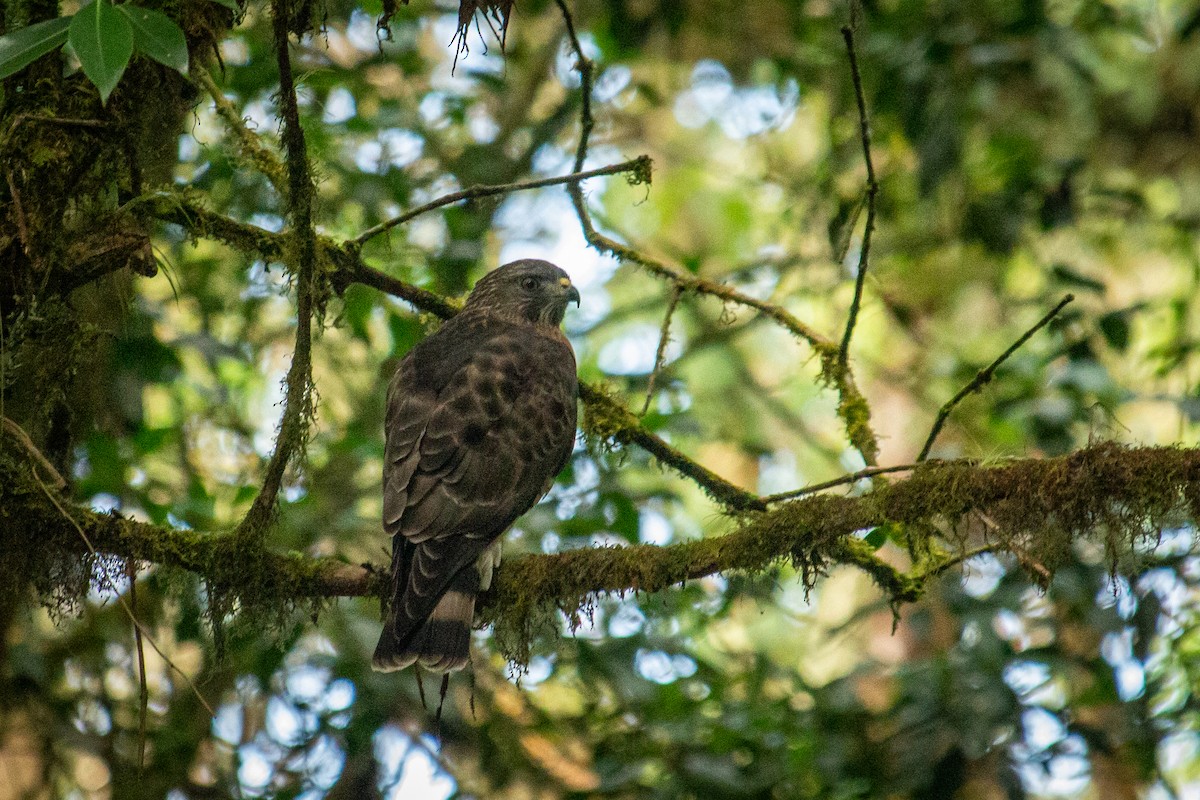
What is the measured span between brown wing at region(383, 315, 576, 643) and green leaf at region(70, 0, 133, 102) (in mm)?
2159

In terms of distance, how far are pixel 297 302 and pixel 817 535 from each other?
162 cm

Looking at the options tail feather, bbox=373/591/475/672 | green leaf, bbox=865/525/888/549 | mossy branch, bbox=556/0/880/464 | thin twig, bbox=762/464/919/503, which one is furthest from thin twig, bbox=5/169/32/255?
green leaf, bbox=865/525/888/549

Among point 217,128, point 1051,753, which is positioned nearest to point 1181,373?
point 1051,753

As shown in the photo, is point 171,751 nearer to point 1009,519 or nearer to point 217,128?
point 217,128

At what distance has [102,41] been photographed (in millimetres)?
2359

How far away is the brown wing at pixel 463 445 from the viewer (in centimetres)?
414

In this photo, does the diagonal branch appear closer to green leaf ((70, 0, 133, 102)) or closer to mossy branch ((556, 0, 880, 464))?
mossy branch ((556, 0, 880, 464))

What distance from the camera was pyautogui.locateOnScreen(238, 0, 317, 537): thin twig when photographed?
3139 mm

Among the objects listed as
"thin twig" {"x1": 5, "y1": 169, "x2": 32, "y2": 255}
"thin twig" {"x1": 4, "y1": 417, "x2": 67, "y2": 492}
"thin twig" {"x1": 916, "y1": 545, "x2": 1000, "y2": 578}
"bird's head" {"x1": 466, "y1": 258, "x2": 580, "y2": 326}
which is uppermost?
"bird's head" {"x1": 466, "y1": 258, "x2": 580, "y2": 326}

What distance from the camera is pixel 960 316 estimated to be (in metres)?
8.57

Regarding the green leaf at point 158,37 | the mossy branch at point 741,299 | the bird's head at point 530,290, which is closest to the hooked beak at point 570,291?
the bird's head at point 530,290

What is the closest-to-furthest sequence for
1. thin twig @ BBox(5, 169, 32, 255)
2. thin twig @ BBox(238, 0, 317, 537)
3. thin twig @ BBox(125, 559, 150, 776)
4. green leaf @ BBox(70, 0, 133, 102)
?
green leaf @ BBox(70, 0, 133, 102) → thin twig @ BBox(238, 0, 317, 537) → thin twig @ BBox(5, 169, 32, 255) → thin twig @ BBox(125, 559, 150, 776)

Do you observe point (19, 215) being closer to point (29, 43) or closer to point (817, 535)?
point (29, 43)

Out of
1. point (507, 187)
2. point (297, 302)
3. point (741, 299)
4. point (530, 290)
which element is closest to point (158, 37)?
point (297, 302)
